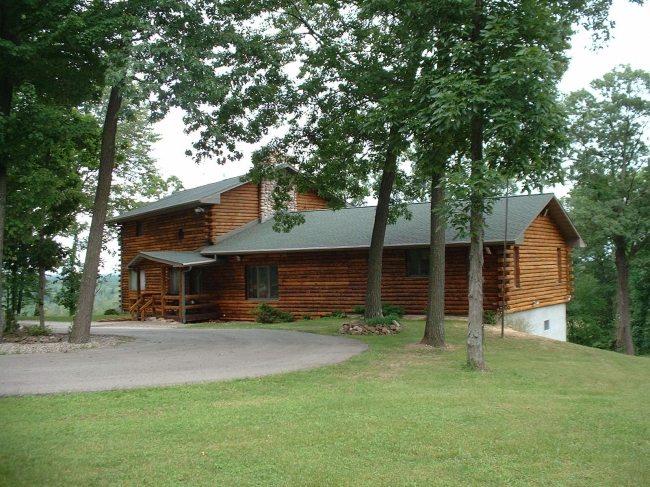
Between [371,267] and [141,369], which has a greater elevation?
[371,267]

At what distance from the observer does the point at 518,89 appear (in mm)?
9805

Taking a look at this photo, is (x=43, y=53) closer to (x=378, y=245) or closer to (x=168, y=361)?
(x=168, y=361)

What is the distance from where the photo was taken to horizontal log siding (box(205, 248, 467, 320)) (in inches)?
794

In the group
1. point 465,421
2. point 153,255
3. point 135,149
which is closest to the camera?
point 465,421

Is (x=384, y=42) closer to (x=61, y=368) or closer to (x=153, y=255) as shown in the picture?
(x=61, y=368)

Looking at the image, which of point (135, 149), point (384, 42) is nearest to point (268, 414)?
point (384, 42)

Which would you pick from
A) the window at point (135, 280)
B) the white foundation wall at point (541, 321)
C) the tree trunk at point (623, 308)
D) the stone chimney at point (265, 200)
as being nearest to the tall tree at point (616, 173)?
the tree trunk at point (623, 308)

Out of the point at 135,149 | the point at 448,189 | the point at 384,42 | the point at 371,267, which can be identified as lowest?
the point at 371,267

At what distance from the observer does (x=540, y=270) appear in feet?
75.0

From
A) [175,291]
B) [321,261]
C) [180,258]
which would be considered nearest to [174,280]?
[175,291]

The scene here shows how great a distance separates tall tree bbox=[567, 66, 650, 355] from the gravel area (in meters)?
24.0

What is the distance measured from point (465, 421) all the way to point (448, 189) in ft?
14.0

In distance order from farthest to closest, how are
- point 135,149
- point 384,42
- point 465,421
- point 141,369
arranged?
point 135,149
point 384,42
point 141,369
point 465,421

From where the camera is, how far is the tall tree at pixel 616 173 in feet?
98.6
